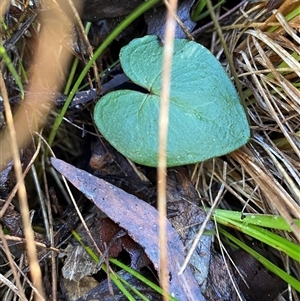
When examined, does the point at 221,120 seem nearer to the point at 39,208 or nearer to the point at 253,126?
the point at 253,126

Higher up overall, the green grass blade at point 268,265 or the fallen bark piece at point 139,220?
the fallen bark piece at point 139,220

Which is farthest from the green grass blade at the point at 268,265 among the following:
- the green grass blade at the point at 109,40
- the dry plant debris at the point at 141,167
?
the green grass blade at the point at 109,40

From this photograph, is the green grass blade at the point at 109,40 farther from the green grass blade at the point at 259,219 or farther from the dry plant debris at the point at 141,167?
the green grass blade at the point at 259,219

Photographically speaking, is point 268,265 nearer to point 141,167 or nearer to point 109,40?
point 141,167

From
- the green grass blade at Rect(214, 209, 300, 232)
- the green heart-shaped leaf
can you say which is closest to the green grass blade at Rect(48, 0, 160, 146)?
the green heart-shaped leaf

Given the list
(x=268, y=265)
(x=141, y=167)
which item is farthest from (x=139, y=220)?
(x=268, y=265)

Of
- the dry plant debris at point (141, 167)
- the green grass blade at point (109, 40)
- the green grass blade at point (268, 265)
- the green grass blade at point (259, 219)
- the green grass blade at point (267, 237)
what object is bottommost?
the green grass blade at point (268, 265)

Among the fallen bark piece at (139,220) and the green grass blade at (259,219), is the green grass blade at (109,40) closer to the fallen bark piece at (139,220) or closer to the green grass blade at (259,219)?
the fallen bark piece at (139,220)

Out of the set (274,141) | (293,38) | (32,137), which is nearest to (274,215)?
Answer: (274,141)

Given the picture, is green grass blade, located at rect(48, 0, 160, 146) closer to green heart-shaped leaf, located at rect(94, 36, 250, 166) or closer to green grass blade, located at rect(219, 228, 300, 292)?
green heart-shaped leaf, located at rect(94, 36, 250, 166)
